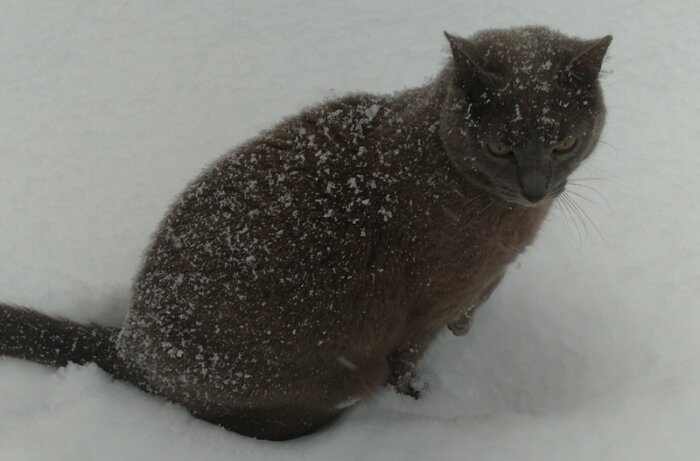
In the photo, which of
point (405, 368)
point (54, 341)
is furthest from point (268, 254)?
point (54, 341)

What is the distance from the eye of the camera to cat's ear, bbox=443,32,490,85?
72.3 inches

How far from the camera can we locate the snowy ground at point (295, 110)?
2.22 metres

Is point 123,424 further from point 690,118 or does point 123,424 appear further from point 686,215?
point 690,118

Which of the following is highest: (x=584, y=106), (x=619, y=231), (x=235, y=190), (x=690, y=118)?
(x=584, y=106)

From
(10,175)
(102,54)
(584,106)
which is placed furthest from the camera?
(102,54)

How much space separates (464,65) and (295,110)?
5.80ft

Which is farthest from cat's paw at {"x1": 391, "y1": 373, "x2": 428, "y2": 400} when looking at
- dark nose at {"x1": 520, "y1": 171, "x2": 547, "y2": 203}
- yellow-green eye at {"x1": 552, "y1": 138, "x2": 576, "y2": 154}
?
yellow-green eye at {"x1": 552, "y1": 138, "x2": 576, "y2": 154}

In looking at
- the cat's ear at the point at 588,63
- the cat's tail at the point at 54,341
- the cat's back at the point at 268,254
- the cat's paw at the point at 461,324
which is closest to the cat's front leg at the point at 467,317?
the cat's paw at the point at 461,324

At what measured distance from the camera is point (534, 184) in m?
1.86

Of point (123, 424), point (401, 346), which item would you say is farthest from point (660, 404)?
point (123, 424)

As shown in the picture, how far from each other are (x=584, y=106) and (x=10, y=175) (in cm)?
303

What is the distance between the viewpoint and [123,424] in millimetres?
2205

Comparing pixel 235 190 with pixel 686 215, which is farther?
pixel 686 215

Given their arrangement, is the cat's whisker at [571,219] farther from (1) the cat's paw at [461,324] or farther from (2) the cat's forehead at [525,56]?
(2) the cat's forehead at [525,56]
